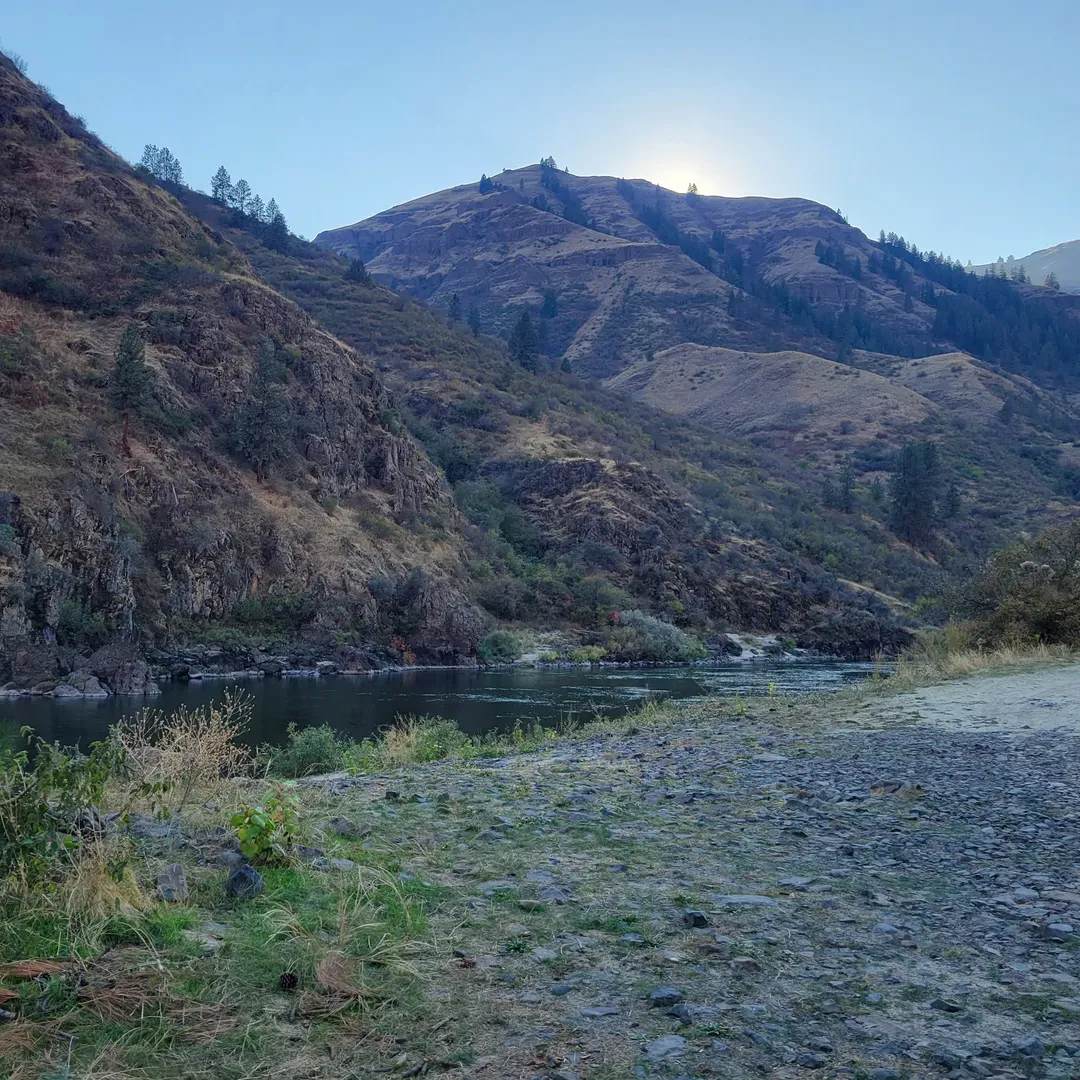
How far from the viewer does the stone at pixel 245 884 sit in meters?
4.25

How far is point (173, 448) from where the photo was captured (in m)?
38.1

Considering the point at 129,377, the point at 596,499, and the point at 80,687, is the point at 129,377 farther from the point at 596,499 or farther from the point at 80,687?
the point at 596,499

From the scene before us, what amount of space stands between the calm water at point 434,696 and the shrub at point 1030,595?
5550 mm

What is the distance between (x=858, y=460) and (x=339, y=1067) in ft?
292

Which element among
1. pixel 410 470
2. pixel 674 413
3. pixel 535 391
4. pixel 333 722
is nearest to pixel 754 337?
pixel 674 413

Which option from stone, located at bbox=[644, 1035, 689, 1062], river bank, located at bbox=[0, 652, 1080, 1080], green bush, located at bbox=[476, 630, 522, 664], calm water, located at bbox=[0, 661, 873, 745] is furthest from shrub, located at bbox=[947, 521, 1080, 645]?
green bush, located at bbox=[476, 630, 522, 664]

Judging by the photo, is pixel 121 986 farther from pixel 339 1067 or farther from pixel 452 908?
pixel 452 908

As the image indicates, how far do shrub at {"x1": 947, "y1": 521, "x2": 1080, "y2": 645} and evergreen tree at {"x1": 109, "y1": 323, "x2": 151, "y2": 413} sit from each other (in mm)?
33118

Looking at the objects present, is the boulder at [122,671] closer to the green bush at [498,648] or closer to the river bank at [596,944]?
the green bush at [498,648]

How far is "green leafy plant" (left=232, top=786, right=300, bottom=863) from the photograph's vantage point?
4.71 meters

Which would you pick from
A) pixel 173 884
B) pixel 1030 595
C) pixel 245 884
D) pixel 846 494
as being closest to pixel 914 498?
pixel 846 494

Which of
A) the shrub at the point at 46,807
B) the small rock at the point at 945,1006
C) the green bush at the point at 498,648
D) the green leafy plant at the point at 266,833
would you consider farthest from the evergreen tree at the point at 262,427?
the small rock at the point at 945,1006

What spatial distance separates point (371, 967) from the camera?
11.6 ft

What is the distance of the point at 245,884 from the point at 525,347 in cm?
7685
